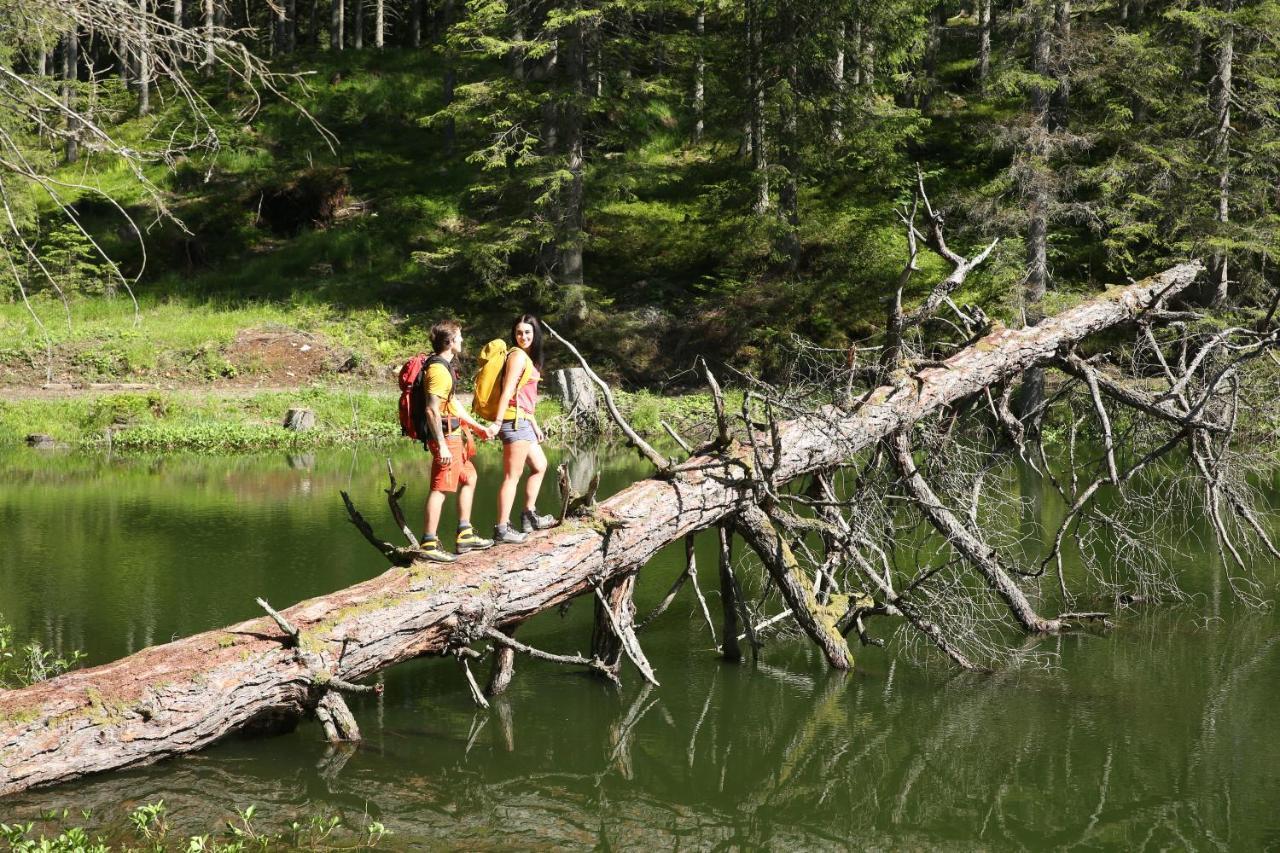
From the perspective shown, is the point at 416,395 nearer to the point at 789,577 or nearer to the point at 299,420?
the point at 789,577

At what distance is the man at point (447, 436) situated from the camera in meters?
6.84

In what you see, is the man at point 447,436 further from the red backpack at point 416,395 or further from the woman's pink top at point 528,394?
the woman's pink top at point 528,394

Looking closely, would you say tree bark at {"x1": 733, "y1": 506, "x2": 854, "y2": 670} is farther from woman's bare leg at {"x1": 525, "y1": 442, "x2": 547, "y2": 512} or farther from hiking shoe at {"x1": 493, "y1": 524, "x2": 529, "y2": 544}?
hiking shoe at {"x1": 493, "y1": 524, "x2": 529, "y2": 544}

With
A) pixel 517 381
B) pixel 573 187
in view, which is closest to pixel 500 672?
pixel 517 381

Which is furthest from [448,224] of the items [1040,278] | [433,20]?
[433,20]

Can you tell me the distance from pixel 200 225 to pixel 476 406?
2768 centimetres

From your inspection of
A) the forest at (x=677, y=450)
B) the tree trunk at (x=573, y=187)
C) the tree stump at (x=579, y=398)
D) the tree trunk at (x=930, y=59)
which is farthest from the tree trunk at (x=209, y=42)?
the tree trunk at (x=930, y=59)

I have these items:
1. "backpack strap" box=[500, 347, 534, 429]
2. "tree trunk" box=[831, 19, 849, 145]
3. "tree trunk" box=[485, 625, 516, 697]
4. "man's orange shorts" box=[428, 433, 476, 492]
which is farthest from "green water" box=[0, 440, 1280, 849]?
"tree trunk" box=[831, 19, 849, 145]

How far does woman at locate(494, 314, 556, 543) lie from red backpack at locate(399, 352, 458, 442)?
405mm

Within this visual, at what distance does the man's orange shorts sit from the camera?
22.9 ft

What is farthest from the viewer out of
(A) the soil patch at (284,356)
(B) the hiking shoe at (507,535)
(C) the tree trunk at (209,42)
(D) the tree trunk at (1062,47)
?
(A) the soil patch at (284,356)

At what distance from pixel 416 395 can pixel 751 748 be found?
Answer: 289 centimetres

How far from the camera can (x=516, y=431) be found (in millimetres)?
7184

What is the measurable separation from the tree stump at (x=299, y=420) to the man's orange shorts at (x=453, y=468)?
600 inches
